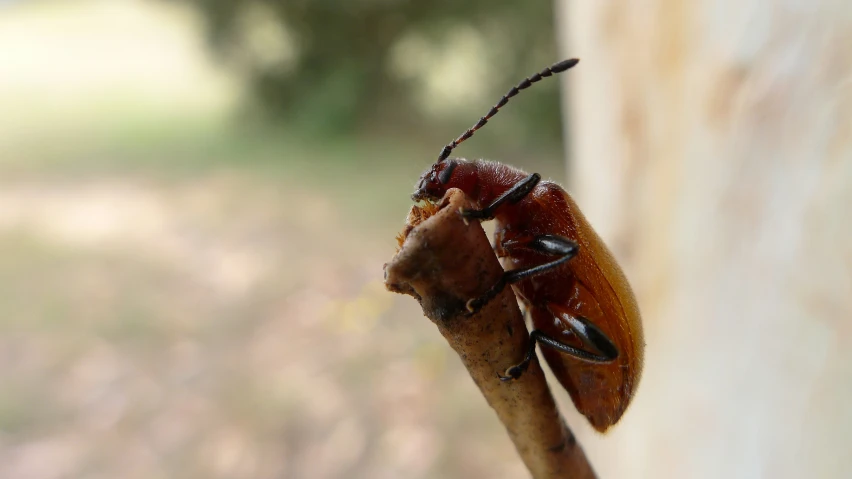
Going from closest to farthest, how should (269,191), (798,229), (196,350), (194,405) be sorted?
(798,229), (194,405), (196,350), (269,191)

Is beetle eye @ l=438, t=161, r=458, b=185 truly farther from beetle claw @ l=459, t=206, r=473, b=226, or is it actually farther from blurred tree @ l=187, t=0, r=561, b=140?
blurred tree @ l=187, t=0, r=561, b=140

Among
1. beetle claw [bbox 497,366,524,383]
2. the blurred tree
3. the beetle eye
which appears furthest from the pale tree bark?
the blurred tree

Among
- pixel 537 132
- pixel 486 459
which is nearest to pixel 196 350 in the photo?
pixel 486 459

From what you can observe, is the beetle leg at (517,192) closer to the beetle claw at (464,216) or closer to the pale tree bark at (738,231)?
the beetle claw at (464,216)

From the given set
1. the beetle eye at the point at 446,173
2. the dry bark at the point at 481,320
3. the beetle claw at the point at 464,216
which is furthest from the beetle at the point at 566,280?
the beetle claw at the point at 464,216

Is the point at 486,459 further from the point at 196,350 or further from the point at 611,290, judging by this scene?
the point at 611,290

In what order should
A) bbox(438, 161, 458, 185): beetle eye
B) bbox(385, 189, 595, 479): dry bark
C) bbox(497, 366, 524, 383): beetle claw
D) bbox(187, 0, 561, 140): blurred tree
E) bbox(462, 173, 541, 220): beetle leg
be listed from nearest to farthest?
1. bbox(385, 189, 595, 479): dry bark
2. bbox(497, 366, 524, 383): beetle claw
3. bbox(462, 173, 541, 220): beetle leg
4. bbox(438, 161, 458, 185): beetle eye
5. bbox(187, 0, 561, 140): blurred tree

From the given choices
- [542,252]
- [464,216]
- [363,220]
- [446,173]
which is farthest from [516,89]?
[363,220]

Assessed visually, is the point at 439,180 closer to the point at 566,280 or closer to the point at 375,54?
the point at 566,280
